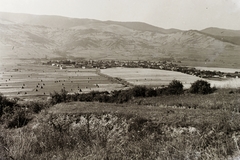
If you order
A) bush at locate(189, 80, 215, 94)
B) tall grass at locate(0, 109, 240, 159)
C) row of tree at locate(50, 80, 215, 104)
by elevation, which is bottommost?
row of tree at locate(50, 80, 215, 104)

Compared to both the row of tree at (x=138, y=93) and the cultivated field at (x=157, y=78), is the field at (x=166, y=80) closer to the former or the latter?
the cultivated field at (x=157, y=78)

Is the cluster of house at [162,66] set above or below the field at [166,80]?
above

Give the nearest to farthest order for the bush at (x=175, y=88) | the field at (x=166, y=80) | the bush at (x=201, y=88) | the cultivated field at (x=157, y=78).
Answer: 1. the bush at (x=201, y=88)
2. the bush at (x=175, y=88)
3. the field at (x=166, y=80)
4. the cultivated field at (x=157, y=78)

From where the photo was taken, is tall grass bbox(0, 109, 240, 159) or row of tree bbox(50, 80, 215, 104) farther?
row of tree bbox(50, 80, 215, 104)

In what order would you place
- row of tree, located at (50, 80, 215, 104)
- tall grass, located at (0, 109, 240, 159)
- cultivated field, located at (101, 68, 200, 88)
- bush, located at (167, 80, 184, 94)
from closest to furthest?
A: 1. tall grass, located at (0, 109, 240, 159)
2. row of tree, located at (50, 80, 215, 104)
3. bush, located at (167, 80, 184, 94)
4. cultivated field, located at (101, 68, 200, 88)

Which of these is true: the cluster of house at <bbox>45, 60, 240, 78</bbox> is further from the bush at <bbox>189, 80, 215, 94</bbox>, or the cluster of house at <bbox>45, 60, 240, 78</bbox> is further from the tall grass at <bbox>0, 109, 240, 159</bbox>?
the tall grass at <bbox>0, 109, 240, 159</bbox>


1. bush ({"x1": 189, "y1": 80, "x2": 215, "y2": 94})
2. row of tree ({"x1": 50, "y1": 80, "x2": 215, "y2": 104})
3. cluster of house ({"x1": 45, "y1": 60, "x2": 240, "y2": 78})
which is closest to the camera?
bush ({"x1": 189, "y1": 80, "x2": 215, "y2": 94})

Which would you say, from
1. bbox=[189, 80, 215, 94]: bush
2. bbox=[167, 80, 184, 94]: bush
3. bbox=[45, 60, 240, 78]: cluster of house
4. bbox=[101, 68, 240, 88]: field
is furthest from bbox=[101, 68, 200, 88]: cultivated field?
bbox=[189, 80, 215, 94]: bush

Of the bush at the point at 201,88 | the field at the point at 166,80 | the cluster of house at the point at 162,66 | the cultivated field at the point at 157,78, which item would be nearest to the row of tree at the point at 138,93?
the bush at the point at 201,88

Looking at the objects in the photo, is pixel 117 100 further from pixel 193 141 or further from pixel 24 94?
pixel 193 141

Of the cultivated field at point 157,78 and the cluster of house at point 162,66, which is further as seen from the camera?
the cluster of house at point 162,66

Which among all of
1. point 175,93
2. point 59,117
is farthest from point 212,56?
point 59,117
